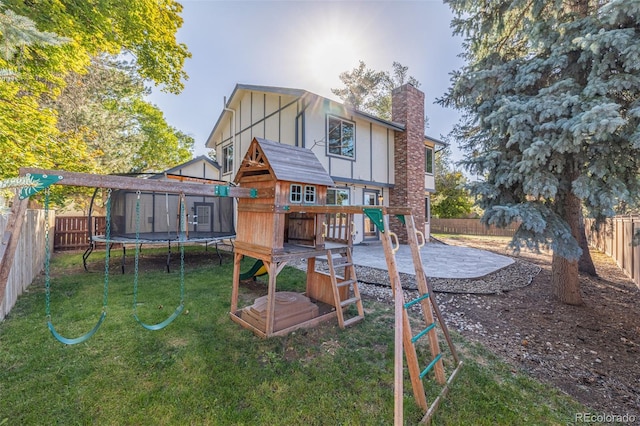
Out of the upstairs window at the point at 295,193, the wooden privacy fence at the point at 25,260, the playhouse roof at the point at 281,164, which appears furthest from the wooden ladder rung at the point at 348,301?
the wooden privacy fence at the point at 25,260

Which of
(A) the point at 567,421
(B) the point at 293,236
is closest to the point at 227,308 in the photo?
(B) the point at 293,236

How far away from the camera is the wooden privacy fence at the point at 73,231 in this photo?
31.5 feet

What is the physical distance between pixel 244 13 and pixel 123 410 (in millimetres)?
10037

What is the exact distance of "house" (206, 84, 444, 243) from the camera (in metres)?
9.46

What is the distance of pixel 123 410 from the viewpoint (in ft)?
7.08

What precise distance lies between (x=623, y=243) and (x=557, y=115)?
6.79 meters

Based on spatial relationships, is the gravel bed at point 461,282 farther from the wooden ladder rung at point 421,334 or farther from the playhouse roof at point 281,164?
the playhouse roof at point 281,164

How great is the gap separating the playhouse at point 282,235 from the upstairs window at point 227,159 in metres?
9.80

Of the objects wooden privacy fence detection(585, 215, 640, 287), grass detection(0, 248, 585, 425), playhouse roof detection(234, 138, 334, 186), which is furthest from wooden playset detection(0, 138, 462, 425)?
wooden privacy fence detection(585, 215, 640, 287)

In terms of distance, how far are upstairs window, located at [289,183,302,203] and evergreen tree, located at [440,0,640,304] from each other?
312cm

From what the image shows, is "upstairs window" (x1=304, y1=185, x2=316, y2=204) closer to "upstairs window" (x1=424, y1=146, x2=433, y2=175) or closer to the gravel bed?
the gravel bed

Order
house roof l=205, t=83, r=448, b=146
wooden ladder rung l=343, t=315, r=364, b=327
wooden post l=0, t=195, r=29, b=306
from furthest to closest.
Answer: house roof l=205, t=83, r=448, b=146 < wooden ladder rung l=343, t=315, r=364, b=327 < wooden post l=0, t=195, r=29, b=306

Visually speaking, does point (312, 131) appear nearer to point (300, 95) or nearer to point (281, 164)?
point (300, 95)

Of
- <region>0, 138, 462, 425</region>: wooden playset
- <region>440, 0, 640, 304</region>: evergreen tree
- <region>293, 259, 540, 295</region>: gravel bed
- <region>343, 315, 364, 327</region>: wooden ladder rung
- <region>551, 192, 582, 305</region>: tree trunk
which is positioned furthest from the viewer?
<region>293, 259, 540, 295</region>: gravel bed
